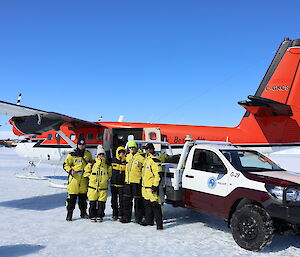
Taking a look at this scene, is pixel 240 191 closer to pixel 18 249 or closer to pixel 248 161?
pixel 248 161

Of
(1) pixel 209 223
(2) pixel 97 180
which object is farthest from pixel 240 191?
(2) pixel 97 180

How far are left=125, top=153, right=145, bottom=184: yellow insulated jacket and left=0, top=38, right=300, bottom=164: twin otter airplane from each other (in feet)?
15.8

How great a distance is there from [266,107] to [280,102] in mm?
1521

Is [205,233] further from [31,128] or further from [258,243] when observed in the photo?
[31,128]

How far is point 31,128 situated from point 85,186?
5.64 meters

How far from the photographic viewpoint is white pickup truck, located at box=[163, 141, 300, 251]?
5.38 m

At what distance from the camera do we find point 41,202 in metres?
10.3

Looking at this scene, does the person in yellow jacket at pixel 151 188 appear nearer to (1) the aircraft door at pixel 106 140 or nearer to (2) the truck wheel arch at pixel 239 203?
(2) the truck wheel arch at pixel 239 203

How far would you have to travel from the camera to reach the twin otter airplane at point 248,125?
11.4 meters

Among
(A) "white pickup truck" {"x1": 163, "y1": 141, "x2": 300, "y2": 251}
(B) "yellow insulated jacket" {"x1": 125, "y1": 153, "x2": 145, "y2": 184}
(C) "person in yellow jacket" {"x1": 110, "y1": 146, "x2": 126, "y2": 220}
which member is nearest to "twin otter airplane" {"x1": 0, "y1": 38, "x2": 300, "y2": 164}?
(A) "white pickup truck" {"x1": 163, "y1": 141, "x2": 300, "y2": 251}

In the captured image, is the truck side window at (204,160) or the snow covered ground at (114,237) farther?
the truck side window at (204,160)

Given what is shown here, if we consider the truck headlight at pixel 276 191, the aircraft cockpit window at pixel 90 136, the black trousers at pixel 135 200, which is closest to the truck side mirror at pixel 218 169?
the truck headlight at pixel 276 191

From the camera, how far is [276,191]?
5445 mm

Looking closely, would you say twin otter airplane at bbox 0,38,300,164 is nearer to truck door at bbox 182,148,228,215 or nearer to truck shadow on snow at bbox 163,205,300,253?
truck shadow on snow at bbox 163,205,300,253
